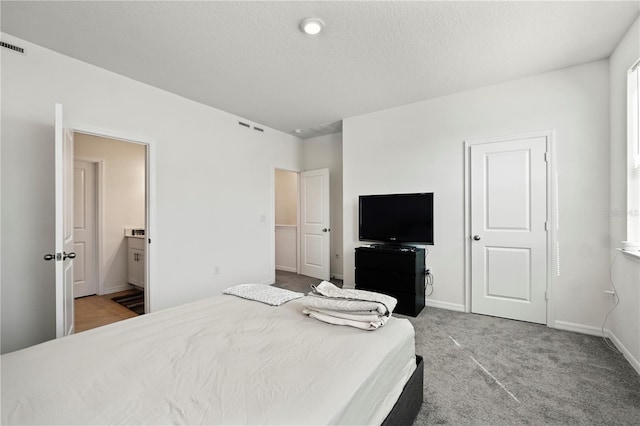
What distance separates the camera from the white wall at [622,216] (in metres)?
2.22

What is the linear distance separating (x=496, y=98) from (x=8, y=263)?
5.02 m

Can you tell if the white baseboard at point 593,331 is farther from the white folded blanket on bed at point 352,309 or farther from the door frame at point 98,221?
the door frame at point 98,221

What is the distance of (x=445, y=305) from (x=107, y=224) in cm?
508

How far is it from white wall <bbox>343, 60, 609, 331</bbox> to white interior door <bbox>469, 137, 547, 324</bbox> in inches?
5.8

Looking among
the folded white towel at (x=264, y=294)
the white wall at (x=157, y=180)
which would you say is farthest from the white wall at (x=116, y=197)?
the folded white towel at (x=264, y=294)

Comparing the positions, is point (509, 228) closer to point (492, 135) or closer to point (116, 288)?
point (492, 135)

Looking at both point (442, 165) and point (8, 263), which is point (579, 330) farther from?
A: point (8, 263)

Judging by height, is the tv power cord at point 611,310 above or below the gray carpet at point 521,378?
above

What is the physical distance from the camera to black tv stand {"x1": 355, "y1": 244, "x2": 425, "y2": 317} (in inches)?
132

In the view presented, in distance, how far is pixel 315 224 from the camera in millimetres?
5273

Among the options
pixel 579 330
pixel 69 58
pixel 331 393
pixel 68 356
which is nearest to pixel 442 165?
pixel 579 330

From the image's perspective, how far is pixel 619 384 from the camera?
1.97 meters

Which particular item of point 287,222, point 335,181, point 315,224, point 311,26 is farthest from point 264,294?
point 287,222

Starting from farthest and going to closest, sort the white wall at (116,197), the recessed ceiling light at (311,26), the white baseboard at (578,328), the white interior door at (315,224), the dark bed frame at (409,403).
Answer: the white interior door at (315,224)
the white wall at (116,197)
the white baseboard at (578,328)
the recessed ceiling light at (311,26)
the dark bed frame at (409,403)
